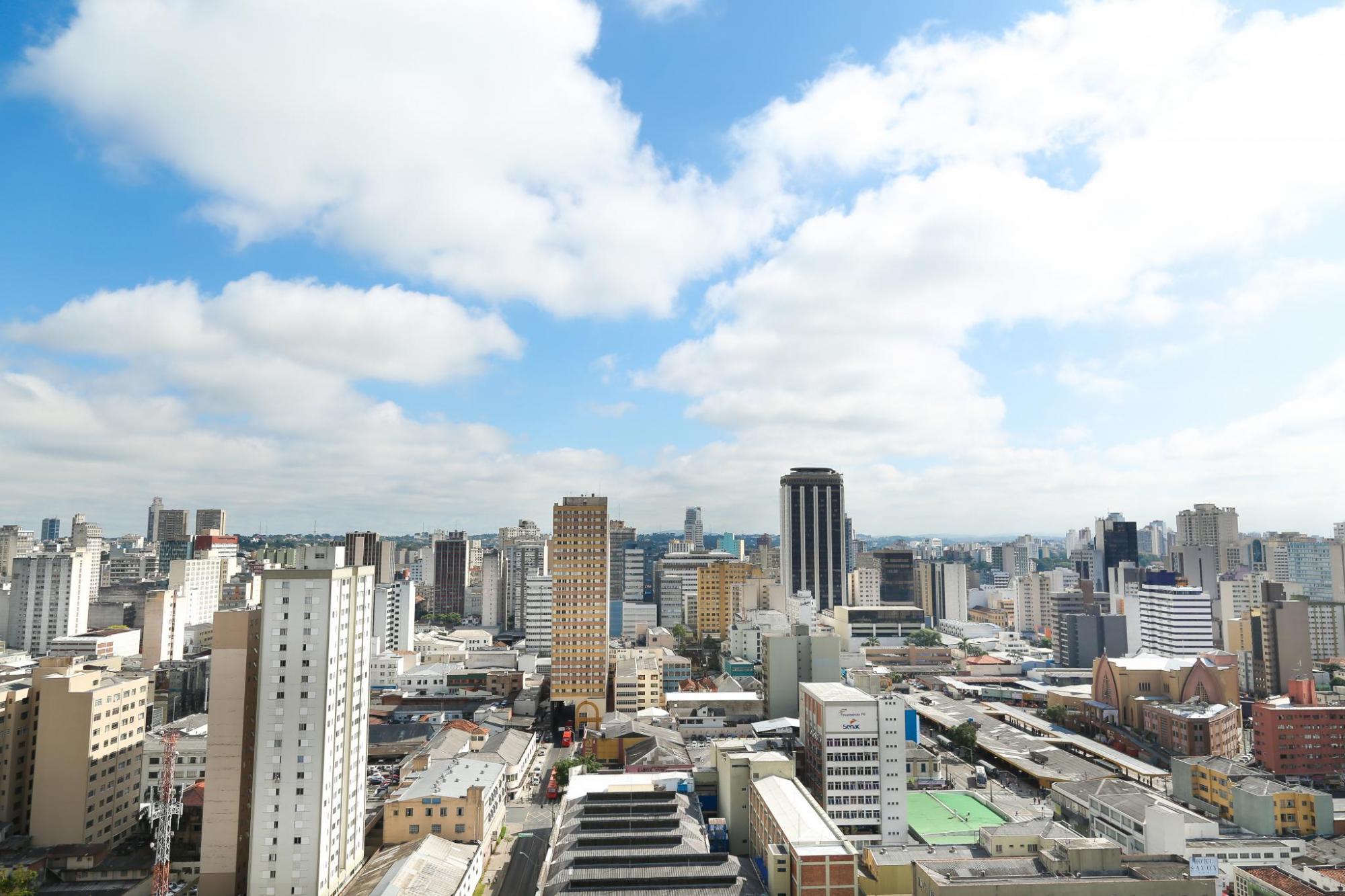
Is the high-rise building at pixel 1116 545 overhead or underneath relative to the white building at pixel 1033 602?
overhead

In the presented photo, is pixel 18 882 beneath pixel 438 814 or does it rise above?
beneath

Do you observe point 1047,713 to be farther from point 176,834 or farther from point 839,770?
point 176,834

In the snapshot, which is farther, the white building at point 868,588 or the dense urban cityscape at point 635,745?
the white building at point 868,588

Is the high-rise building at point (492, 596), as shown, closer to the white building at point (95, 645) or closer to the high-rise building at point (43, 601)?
the white building at point (95, 645)

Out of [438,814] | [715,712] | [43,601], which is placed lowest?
[715,712]

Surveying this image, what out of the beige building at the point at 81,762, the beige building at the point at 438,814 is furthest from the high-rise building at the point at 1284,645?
the beige building at the point at 81,762

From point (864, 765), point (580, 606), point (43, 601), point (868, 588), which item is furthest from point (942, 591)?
point (43, 601)

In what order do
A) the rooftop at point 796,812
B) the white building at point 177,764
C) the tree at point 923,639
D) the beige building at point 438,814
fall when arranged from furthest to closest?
the tree at point 923,639
the white building at point 177,764
the beige building at point 438,814
the rooftop at point 796,812

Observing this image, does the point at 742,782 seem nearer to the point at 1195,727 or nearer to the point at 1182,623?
the point at 1195,727
